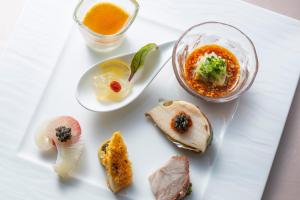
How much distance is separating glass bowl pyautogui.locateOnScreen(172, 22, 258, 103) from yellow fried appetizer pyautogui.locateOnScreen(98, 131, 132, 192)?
48 cm

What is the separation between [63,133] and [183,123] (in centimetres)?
64

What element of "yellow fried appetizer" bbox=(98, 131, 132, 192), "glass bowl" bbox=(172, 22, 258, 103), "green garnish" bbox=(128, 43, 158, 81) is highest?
"glass bowl" bbox=(172, 22, 258, 103)

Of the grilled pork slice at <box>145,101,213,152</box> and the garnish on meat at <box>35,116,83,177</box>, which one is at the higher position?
the grilled pork slice at <box>145,101,213,152</box>

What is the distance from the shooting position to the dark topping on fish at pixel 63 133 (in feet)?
8.03

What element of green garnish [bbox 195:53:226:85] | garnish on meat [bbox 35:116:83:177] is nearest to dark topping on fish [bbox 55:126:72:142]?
garnish on meat [bbox 35:116:83:177]

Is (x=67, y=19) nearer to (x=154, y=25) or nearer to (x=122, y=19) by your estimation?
(x=122, y=19)

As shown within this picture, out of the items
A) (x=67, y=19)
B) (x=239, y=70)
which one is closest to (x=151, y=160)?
(x=239, y=70)

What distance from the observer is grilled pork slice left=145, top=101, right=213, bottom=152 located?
8.34ft

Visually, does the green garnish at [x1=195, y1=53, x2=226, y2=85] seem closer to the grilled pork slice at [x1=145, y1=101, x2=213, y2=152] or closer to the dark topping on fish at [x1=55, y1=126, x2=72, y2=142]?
the grilled pork slice at [x1=145, y1=101, x2=213, y2=152]

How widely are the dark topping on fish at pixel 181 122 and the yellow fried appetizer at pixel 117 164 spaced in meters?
0.30

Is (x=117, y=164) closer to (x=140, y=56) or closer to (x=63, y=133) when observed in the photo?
(x=63, y=133)

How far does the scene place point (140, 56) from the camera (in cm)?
255

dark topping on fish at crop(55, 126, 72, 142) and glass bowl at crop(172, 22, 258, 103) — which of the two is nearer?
dark topping on fish at crop(55, 126, 72, 142)

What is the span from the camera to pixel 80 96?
2539 millimetres
